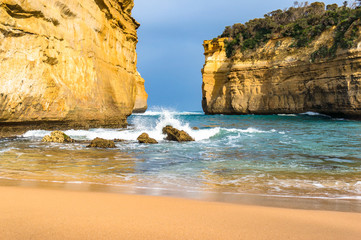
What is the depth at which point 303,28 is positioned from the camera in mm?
37906

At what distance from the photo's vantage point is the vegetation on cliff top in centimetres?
2964

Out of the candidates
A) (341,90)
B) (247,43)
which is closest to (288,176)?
(341,90)


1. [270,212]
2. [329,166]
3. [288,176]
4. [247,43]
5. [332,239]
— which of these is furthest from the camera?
[247,43]

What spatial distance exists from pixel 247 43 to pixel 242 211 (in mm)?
45557

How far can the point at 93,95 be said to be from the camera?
15922 millimetres

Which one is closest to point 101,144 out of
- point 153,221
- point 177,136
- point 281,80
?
point 177,136

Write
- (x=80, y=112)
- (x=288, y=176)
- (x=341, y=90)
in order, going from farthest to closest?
1. (x=341, y=90)
2. (x=80, y=112)
3. (x=288, y=176)

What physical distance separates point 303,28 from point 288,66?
611cm

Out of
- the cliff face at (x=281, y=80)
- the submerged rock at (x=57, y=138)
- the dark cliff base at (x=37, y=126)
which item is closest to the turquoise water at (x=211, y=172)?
the submerged rock at (x=57, y=138)

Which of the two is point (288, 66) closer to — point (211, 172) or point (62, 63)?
point (62, 63)

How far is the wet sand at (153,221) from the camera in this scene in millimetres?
1819

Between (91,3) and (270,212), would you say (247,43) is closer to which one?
(91,3)

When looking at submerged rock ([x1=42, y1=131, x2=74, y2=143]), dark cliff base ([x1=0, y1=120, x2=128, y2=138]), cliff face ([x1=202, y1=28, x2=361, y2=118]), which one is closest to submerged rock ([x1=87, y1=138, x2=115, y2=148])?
submerged rock ([x1=42, y1=131, x2=74, y2=143])

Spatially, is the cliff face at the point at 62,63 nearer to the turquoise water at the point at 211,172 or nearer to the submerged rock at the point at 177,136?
the turquoise water at the point at 211,172
